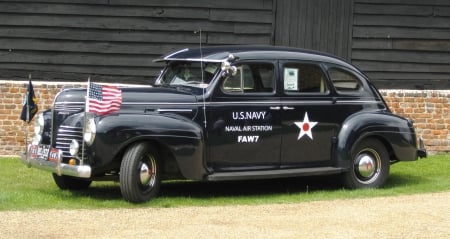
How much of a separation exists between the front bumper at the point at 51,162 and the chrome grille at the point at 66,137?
0.09m

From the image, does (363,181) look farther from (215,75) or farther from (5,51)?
(5,51)

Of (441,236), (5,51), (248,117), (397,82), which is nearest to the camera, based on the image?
(441,236)

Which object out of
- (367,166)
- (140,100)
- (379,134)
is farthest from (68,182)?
(379,134)

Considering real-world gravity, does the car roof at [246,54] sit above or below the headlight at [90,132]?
above

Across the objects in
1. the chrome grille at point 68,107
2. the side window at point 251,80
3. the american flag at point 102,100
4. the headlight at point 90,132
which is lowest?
the headlight at point 90,132

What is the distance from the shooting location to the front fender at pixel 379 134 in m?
9.73

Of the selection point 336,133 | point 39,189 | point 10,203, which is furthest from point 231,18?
point 10,203

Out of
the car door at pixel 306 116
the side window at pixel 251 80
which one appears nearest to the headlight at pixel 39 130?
the side window at pixel 251 80

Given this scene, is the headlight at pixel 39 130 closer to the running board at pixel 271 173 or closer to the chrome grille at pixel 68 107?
the chrome grille at pixel 68 107

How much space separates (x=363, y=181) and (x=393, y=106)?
4308mm

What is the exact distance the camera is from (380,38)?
1481 centimetres

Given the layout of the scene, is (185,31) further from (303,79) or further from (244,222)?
(244,222)

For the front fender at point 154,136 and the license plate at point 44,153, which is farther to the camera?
the license plate at point 44,153

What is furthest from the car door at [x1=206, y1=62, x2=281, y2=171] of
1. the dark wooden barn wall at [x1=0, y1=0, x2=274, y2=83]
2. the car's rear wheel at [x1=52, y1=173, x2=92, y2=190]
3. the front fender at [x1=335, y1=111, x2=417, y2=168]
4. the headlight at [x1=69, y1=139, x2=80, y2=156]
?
the dark wooden barn wall at [x1=0, y1=0, x2=274, y2=83]
